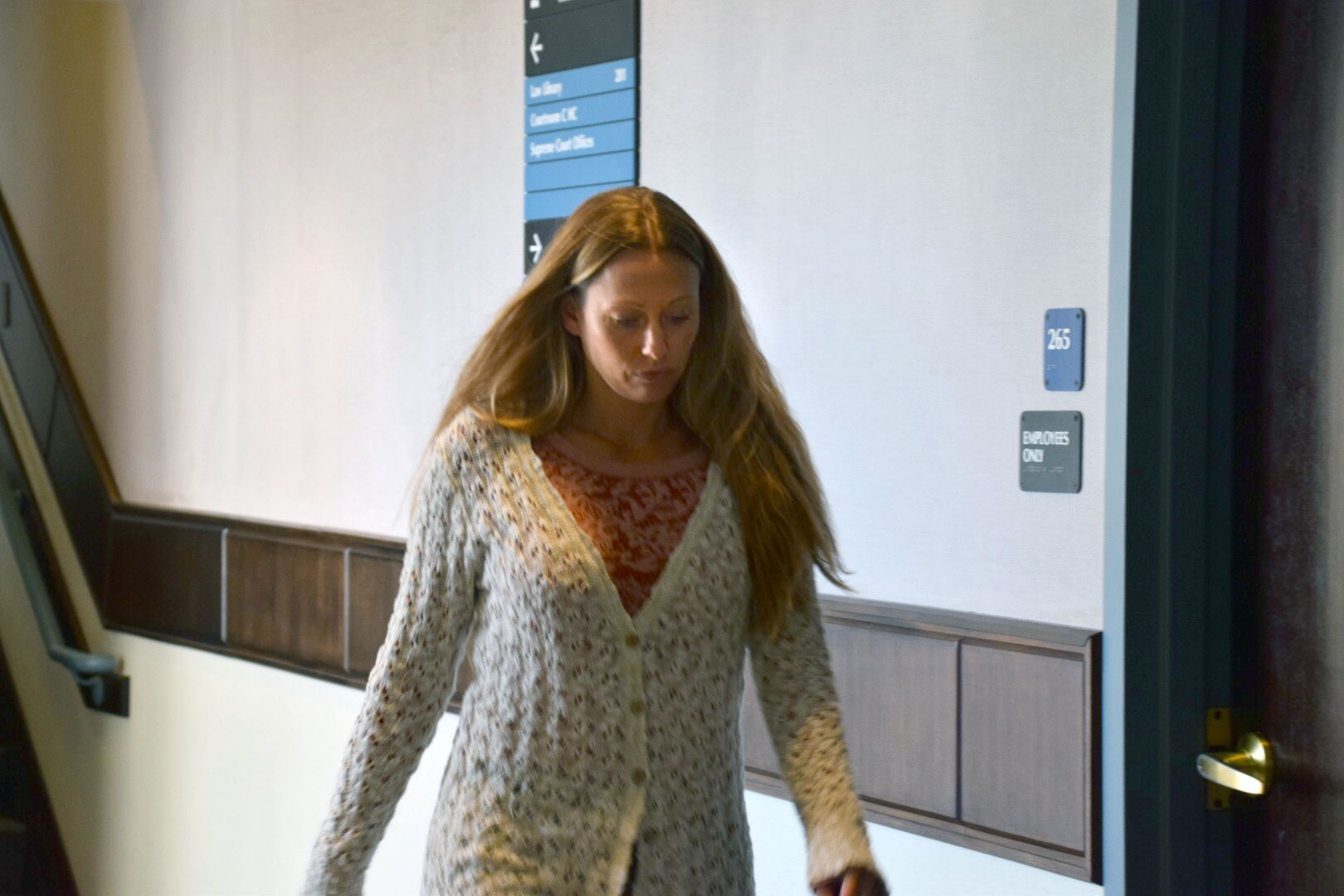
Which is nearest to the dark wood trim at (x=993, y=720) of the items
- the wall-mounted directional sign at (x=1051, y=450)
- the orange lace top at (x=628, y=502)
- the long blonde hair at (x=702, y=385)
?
the wall-mounted directional sign at (x=1051, y=450)

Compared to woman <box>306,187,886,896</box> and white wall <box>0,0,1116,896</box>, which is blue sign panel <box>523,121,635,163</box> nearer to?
white wall <box>0,0,1116,896</box>

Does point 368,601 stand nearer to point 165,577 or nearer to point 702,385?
point 165,577

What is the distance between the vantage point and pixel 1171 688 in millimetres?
1677

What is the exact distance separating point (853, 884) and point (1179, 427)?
68cm

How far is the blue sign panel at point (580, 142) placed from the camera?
2768 mm

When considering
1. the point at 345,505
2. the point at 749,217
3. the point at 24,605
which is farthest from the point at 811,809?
the point at 24,605

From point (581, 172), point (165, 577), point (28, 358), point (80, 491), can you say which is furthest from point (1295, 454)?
point (28, 358)

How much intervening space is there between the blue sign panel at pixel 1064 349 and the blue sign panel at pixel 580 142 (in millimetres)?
1040

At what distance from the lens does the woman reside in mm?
1510

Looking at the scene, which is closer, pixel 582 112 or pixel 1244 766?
pixel 1244 766

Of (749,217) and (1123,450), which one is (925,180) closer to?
(749,217)

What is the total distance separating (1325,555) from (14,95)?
4.44 meters

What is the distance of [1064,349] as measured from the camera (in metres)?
2.06

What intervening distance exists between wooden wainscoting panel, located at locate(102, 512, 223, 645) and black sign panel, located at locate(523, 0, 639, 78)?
1.73 m
